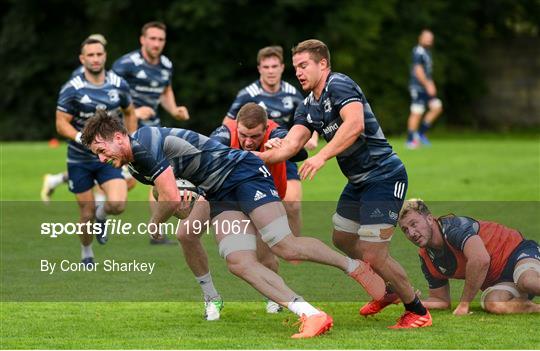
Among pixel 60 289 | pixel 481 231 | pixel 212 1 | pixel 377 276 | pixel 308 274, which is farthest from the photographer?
pixel 212 1

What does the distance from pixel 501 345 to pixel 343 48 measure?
90.5 ft

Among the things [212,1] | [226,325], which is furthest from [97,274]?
[212,1]

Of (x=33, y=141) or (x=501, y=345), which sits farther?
(x=33, y=141)

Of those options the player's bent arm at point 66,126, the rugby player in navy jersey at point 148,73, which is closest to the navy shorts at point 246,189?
the player's bent arm at point 66,126

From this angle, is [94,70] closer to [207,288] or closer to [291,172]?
[291,172]

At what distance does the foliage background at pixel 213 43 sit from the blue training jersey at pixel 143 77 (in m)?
Answer: 18.8

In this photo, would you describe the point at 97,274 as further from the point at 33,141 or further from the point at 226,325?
the point at 33,141

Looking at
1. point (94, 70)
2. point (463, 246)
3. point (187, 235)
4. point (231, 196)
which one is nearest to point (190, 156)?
point (231, 196)

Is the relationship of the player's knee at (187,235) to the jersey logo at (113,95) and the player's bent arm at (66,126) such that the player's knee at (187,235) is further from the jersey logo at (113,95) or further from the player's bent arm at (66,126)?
Answer: the jersey logo at (113,95)

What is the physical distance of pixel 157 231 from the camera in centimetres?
782

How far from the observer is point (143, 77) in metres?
13.5

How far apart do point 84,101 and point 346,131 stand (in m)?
4.28

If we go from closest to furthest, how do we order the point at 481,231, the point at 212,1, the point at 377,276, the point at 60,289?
the point at 377,276 → the point at 481,231 → the point at 60,289 → the point at 212,1

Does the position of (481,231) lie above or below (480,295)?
above
